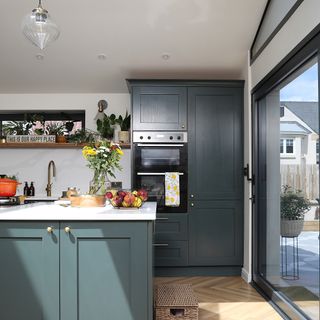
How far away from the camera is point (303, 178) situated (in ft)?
8.93

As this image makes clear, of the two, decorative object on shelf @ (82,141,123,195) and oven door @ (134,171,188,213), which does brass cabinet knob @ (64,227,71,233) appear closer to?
decorative object on shelf @ (82,141,123,195)

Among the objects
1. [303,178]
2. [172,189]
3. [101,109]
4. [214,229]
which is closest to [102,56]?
[101,109]

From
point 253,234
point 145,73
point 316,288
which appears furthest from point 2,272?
point 145,73

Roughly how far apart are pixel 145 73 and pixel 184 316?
2.87 m

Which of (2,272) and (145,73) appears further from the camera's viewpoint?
(145,73)

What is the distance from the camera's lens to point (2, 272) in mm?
2309

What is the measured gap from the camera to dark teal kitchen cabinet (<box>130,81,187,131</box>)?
14.2 ft

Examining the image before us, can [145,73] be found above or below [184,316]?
above

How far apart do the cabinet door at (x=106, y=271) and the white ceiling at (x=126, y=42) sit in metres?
2.29

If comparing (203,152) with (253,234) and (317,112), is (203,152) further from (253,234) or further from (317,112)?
(317,112)

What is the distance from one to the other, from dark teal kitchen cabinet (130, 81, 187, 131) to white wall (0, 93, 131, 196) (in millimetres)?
797

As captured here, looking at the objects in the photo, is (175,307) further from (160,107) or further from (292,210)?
(160,107)

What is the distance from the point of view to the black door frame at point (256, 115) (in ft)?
8.14

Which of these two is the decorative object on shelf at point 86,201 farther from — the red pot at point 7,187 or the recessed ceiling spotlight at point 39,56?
the recessed ceiling spotlight at point 39,56
